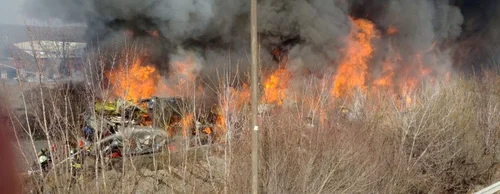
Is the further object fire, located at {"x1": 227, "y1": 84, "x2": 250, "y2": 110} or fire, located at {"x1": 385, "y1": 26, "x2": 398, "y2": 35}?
fire, located at {"x1": 385, "y1": 26, "x2": 398, "y2": 35}

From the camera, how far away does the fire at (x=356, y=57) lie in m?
23.2

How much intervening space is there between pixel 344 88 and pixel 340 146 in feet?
38.8

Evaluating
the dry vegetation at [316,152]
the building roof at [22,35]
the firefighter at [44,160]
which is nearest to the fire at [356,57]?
the dry vegetation at [316,152]

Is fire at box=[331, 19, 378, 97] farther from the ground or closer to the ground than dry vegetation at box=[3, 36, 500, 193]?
farther from the ground

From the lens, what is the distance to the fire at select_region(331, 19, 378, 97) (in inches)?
914

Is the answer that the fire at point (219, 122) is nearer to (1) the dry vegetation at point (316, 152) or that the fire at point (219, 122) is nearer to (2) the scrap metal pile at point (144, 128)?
(2) the scrap metal pile at point (144, 128)

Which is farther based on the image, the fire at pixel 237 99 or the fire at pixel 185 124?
the fire at pixel 237 99

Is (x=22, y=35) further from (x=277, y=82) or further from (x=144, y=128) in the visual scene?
(x=277, y=82)

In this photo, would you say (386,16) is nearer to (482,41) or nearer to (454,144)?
(482,41)

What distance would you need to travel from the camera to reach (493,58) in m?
28.7

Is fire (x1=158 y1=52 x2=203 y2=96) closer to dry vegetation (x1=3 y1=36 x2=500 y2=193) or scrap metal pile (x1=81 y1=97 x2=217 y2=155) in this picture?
scrap metal pile (x1=81 y1=97 x2=217 y2=155)

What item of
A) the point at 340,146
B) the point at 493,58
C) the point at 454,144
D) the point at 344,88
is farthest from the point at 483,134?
the point at 493,58

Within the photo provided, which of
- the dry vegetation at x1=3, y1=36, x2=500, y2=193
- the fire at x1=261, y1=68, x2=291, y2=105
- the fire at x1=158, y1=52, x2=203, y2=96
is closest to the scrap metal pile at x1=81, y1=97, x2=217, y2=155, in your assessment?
the dry vegetation at x1=3, y1=36, x2=500, y2=193

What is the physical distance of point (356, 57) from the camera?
24766 millimetres
